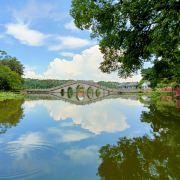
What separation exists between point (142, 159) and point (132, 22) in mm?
7177

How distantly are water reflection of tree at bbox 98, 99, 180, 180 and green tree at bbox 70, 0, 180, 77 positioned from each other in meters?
4.45

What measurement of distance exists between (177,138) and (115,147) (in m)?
2.87

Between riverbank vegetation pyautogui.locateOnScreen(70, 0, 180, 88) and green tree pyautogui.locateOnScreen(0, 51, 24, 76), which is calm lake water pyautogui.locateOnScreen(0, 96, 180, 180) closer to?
riverbank vegetation pyautogui.locateOnScreen(70, 0, 180, 88)

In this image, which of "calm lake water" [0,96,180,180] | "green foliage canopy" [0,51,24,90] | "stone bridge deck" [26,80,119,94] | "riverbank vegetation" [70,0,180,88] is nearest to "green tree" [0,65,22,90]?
"green foliage canopy" [0,51,24,90]

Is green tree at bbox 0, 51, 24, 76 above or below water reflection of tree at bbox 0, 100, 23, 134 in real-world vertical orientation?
above

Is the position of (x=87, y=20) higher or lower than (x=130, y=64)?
higher

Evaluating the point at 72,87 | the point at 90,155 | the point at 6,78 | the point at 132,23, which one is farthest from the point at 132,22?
the point at 72,87

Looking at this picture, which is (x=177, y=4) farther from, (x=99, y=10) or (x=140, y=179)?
(x=140, y=179)

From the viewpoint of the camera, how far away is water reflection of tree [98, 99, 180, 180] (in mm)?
6633

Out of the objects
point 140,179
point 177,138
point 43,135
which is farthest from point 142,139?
point 140,179

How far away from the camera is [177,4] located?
11383mm

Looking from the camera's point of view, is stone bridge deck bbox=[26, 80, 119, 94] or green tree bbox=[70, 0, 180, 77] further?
stone bridge deck bbox=[26, 80, 119, 94]

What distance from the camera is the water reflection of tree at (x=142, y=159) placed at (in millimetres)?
6633

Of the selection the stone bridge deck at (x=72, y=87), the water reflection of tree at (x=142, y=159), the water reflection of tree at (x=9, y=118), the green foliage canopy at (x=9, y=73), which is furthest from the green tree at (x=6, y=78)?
the water reflection of tree at (x=142, y=159)
